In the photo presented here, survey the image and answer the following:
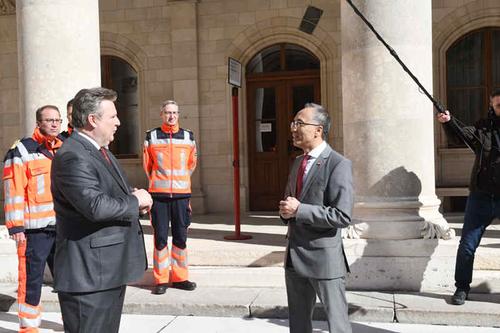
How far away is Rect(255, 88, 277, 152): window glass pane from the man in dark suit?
8.32 metres

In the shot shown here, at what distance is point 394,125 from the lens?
6.05 meters

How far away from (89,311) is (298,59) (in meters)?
8.92

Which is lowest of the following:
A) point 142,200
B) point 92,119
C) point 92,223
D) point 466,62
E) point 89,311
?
point 89,311

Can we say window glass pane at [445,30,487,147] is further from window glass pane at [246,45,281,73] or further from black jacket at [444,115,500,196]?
black jacket at [444,115,500,196]

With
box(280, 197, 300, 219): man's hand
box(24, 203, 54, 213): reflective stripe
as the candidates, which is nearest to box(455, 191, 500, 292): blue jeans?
box(280, 197, 300, 219): man's hand

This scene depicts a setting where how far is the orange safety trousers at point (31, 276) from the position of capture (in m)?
4.78

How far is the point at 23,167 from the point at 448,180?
782 centimetres

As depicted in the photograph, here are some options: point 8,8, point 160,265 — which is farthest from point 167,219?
point 8,8

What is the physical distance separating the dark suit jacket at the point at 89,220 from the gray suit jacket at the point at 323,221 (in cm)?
108

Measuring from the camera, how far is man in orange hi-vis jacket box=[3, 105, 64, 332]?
15.7 feet

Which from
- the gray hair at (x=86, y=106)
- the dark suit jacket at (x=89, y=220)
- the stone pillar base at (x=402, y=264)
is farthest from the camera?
the stone pillar base at (x=402, y=264)

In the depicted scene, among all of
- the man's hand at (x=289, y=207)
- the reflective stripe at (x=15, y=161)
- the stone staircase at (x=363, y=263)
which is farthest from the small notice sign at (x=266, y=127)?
the man's hand at (x=289, y=207)

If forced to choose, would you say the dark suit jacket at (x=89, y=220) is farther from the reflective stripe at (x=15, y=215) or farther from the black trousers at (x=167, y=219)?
the black trousers at (x=167, y=219)

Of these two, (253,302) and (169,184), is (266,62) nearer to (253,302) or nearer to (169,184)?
(169,184)
